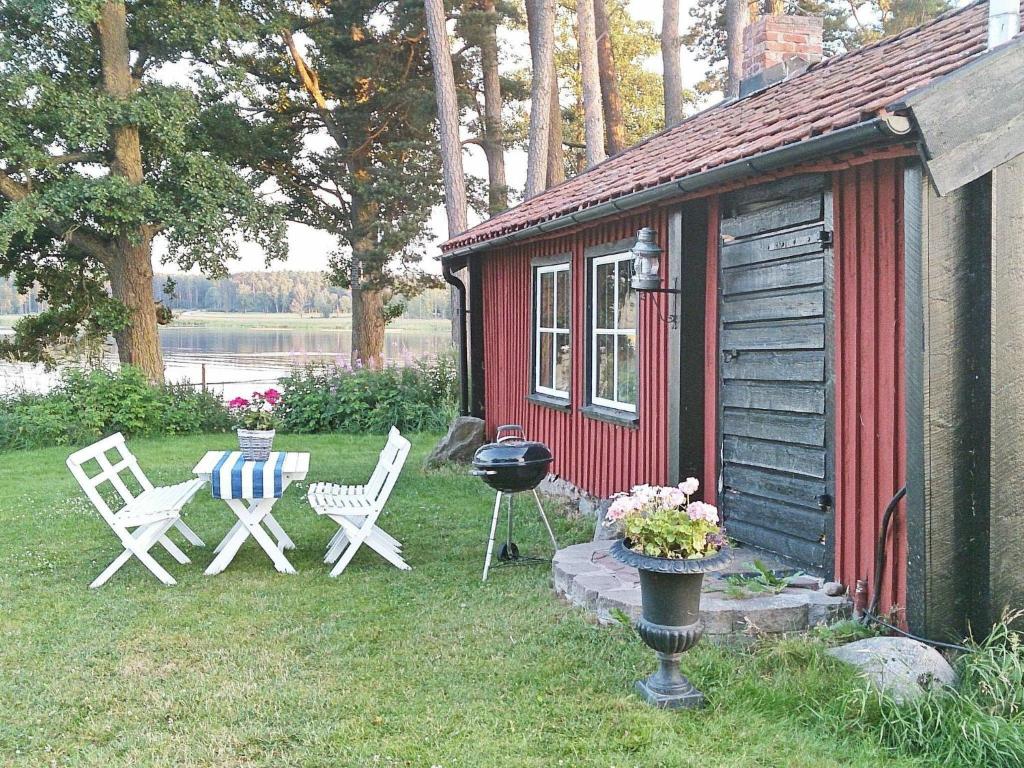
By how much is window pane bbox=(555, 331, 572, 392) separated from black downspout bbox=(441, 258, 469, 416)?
285cm

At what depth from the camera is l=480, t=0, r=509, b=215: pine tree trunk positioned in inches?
754

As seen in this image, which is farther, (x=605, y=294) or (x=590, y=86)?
(x=590, y=86)

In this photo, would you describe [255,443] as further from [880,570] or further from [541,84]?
[541,84]

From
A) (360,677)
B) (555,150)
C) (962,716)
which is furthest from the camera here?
(555,150)

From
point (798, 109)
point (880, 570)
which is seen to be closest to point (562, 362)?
point (798, 109)

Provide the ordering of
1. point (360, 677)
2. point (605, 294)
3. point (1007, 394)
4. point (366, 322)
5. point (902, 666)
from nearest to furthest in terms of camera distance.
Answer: point (902, 666), point (1007, 394), point (360, 677), point (605, 294), point (366, 322)

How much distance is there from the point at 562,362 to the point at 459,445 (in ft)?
8.06

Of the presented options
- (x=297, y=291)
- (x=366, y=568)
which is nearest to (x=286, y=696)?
(x=366, y=568)

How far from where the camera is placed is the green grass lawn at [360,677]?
345 cm

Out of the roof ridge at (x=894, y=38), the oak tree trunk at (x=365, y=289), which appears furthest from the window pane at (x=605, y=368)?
the oak tree trunk at (x=365, y=289)

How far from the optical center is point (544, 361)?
9.23m

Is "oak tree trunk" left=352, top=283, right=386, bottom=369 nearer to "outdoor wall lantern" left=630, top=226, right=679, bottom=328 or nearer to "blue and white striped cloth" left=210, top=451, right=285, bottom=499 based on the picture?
"blue and white striped cloth" left=210, top=451, right=285, bottom=499

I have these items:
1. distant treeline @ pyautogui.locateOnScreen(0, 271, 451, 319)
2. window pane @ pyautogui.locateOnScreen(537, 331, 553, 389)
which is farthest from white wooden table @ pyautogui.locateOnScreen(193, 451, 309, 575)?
distant treeline @ pyautogui.locateOnScreen(0, 271, 451, 319)

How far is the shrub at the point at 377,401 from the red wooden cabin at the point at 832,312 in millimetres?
6168
